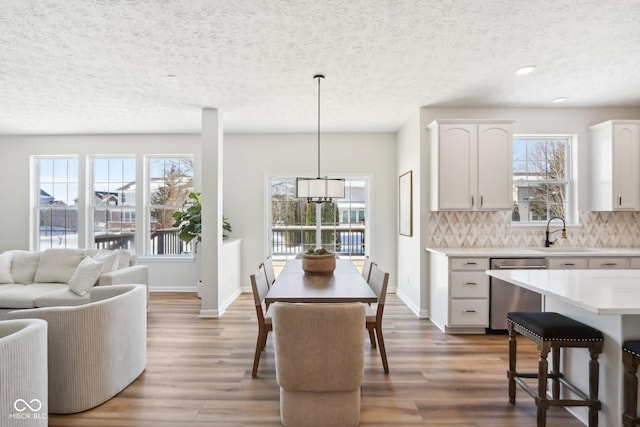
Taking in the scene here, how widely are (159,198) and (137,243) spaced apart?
0.81m

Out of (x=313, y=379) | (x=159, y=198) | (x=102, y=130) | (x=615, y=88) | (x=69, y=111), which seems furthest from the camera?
(x=159, y=198)

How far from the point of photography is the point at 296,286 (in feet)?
9.11

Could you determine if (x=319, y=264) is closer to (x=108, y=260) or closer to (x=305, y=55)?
(x=305, y=55)

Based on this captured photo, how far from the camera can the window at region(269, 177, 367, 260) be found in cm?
576

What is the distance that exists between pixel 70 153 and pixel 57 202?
0.85 metres

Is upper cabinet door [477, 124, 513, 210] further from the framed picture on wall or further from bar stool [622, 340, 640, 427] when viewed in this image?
bar stool [622, 340, 640, 427]

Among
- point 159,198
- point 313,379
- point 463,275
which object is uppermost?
point 159,198

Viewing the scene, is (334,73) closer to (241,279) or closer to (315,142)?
(315,142)

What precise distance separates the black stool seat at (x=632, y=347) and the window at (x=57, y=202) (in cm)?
682

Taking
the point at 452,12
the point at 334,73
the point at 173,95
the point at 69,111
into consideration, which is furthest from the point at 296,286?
the point at 69,111

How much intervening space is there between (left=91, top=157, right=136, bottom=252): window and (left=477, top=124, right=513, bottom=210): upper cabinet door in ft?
17.1

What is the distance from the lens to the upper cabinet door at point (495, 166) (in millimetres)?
4023

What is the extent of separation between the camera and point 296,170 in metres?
5.67

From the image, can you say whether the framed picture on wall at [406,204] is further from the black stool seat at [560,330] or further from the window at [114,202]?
the window at [114,202]
